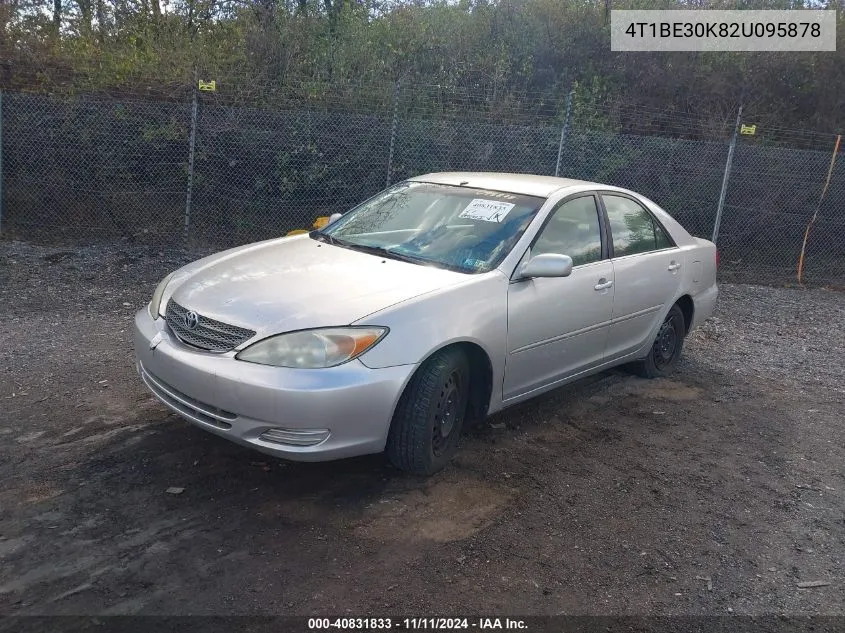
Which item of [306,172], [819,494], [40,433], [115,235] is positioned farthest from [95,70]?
[819,494]

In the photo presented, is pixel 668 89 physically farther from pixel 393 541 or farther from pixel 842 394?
pixel 393 541

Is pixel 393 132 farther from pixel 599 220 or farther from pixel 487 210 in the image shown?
pixel 487 210

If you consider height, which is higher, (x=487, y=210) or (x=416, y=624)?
(x=487, y=210)

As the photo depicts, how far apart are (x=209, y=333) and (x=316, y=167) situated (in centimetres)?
747

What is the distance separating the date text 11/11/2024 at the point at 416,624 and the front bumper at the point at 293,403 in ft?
2.89

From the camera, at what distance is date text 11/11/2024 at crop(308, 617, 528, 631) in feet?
9.55

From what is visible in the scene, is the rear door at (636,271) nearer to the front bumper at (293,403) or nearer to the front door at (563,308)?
the front door at (563,308)

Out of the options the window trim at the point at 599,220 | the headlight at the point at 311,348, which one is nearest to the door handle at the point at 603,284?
the window trim at the point at 599,220

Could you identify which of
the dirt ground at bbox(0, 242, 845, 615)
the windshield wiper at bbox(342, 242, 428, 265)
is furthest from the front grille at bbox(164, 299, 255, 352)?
the windshield wiper at bbox(342, 242, 428, 265)

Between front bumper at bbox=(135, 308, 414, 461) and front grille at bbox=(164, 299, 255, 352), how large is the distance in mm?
53

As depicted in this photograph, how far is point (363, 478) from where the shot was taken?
13.4 feet

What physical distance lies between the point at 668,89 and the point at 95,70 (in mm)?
9537

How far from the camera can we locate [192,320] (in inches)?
154

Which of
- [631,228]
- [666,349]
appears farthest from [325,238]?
[666,349]
